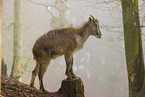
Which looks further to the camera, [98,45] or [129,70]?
[98,45]

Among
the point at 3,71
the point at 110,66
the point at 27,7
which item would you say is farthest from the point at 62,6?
the point at 110,66

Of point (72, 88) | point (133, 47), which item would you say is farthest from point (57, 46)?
point (133, 47)

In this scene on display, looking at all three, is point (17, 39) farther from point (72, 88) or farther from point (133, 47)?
point (133, 47)

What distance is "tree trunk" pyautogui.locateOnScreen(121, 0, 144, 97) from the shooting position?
4.96m

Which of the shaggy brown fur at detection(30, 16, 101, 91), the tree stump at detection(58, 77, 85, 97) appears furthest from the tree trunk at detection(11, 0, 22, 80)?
the tree stump at detection(58, 77, 85, 97)

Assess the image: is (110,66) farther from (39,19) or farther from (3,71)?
(3,71)

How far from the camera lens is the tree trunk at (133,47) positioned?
4965 millimetres

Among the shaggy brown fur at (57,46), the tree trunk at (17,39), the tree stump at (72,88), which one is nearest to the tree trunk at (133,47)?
the shaggy brown fur at (57,46)

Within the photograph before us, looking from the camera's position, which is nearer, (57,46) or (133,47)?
(57,46)

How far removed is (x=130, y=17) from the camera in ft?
16.8

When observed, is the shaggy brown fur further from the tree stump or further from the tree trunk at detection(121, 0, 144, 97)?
the tree trunk at detection(121, 0, 144, 97)

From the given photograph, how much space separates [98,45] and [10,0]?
20689mm

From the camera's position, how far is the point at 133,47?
198 inches

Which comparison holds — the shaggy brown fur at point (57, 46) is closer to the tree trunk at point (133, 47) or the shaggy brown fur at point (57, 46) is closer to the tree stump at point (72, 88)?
the tree stump at point (72, 88)
